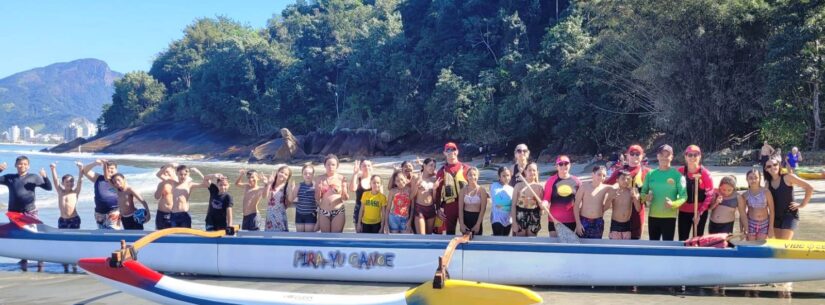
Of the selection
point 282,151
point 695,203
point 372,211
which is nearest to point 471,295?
point 372,211

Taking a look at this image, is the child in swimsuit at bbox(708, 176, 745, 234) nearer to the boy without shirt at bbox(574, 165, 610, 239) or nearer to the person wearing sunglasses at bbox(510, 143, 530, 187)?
the boy without shirt at bbox(574, 165, 610, 239)

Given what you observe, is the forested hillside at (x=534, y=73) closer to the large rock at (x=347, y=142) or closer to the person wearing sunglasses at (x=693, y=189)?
the large rock at (x=347, y=142)

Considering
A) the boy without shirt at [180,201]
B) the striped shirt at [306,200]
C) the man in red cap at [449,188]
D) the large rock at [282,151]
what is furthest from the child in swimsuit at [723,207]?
the large rock at [282,151]

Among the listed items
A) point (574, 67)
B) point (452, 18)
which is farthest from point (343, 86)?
point (574, 67)

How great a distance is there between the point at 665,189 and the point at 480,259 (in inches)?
85.3

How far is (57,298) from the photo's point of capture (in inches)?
276

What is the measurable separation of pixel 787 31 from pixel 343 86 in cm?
3746

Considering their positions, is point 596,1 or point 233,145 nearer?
point 596,1

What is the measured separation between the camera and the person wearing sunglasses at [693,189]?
7293mm

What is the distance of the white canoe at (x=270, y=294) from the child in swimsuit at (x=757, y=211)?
318cm

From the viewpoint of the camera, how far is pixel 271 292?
6.18 m

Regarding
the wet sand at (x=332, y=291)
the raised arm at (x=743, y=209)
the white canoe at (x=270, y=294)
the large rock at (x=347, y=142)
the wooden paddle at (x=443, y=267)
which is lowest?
the wet sand at (x=332, y=291)

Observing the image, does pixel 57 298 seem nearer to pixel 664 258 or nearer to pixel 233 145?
pixel 664 258

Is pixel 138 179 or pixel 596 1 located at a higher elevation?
pixel 596 1
